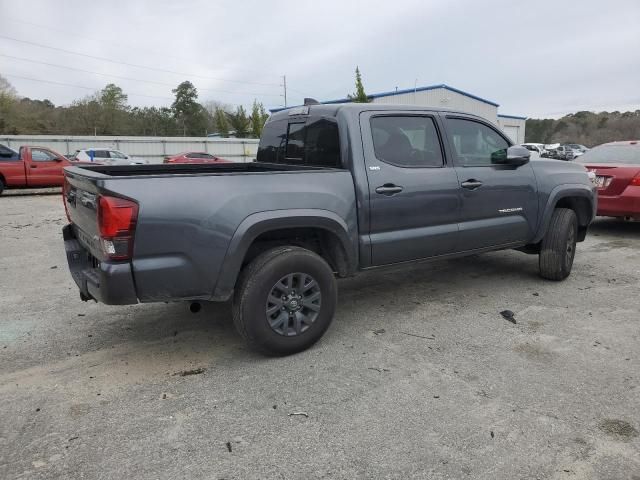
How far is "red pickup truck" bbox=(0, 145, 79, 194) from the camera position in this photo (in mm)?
14750

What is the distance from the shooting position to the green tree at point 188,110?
69.8 meters

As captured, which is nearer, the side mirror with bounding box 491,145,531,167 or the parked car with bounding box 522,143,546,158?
the side mirror with bounding box 491,145,531,167

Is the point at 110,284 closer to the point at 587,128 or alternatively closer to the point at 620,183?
the point at 620,183

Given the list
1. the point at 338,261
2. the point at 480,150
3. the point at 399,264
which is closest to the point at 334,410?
the point at 338,261

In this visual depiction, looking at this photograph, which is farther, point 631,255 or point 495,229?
point 631,255

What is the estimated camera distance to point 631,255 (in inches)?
269

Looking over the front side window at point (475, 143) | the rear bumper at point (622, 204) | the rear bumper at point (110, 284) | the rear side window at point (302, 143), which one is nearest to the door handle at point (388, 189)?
the rear side window at point (302, 143)

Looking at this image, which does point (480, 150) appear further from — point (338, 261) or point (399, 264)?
point (338, 261)

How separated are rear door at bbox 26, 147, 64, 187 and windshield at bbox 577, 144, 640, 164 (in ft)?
48.5

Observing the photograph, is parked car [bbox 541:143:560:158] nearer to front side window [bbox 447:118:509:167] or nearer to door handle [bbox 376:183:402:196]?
front side window [bbox 447:118:509:167]

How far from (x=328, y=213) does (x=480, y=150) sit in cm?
202

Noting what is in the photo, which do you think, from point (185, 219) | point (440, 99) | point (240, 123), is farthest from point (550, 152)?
point (185, 219)

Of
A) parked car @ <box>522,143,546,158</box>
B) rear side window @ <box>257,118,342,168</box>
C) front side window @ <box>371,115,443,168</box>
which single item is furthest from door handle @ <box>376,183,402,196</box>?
parked car @ <box>522,143,546,158</box>

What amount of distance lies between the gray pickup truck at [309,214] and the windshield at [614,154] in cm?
375
